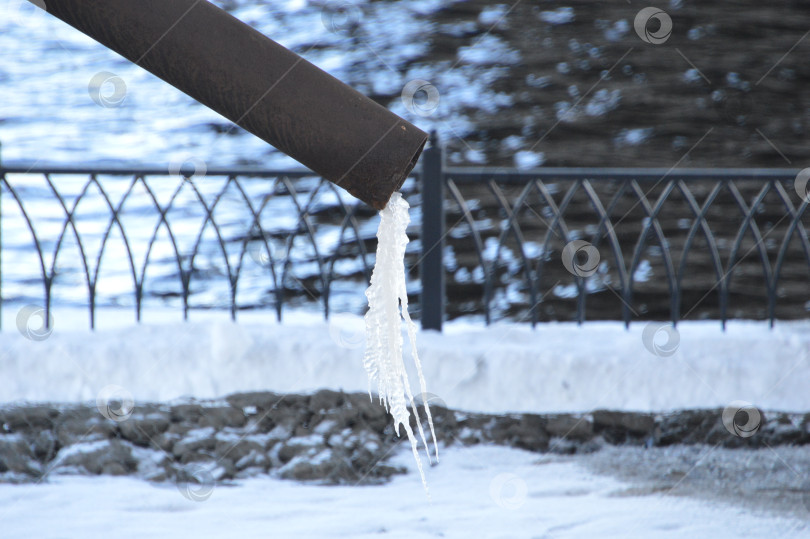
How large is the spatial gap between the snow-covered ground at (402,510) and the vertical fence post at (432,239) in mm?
1053

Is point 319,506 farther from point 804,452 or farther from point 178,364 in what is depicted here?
point 804,452

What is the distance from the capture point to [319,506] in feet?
11.9

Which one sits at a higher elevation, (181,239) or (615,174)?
(181,239)

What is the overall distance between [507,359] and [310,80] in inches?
124

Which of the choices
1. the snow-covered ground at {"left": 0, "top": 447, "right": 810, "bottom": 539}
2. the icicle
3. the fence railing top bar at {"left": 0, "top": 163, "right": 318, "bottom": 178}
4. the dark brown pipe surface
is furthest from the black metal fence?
the dark brown pipe surface

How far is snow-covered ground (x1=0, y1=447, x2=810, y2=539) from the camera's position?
3357 millimetres

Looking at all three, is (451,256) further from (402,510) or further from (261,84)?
(261,84)

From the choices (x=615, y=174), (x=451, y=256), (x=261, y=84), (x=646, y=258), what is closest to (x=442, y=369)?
(x=615, y=174)

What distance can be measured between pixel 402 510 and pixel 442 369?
0.83 metres

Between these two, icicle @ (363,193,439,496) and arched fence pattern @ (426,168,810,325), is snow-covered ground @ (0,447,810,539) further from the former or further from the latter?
arched fence pattern @ (426,168,810,325)

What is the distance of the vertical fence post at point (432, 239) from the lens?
474 cm

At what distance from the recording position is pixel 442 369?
4176mm

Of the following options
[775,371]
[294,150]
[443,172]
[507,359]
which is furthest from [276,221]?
[294,150]

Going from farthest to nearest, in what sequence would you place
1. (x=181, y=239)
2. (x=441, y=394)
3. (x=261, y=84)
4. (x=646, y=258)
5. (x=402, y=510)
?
(x=646, y=258) → (x=181, y=239) → (x=441, y=394) → (x=402, y=510) → (x=261, y=84)
